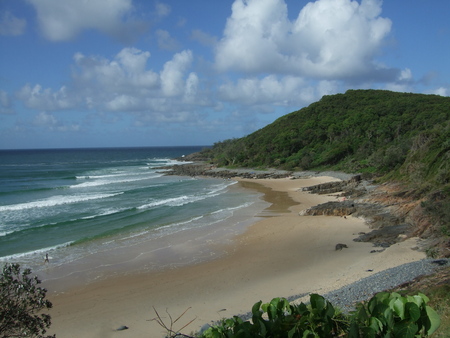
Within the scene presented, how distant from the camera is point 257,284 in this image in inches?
517

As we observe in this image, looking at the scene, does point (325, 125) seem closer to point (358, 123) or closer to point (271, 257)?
point (358, 123)

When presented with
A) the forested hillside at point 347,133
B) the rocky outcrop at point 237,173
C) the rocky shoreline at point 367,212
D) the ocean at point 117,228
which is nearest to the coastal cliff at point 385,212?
the rocky shoreline at point 367,212

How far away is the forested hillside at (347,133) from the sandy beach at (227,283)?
2334 cm

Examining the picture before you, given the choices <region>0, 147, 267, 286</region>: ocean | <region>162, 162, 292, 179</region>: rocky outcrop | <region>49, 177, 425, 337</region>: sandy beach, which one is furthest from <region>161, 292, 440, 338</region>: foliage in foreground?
<region>162, 162, 292, 179</region>: rocky outcrop

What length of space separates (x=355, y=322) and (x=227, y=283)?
1039cm

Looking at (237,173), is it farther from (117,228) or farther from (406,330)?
(406,330)

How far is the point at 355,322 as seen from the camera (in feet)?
11.3

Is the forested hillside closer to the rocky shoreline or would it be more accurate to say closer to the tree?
the rocky shoreline

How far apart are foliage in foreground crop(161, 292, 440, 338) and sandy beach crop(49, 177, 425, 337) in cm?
472

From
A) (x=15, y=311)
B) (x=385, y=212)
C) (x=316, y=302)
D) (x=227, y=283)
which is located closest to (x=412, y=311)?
(x=316, y=302)

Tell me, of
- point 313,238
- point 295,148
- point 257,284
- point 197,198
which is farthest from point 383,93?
point 257,284

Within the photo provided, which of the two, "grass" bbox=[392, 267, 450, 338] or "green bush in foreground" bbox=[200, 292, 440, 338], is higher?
"green bush in foreground" bbox=[200, 292, 440, 338]

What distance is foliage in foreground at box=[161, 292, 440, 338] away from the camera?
3.38 meters

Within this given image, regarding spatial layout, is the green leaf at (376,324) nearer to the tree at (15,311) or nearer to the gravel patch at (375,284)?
the tree at (15,311)
